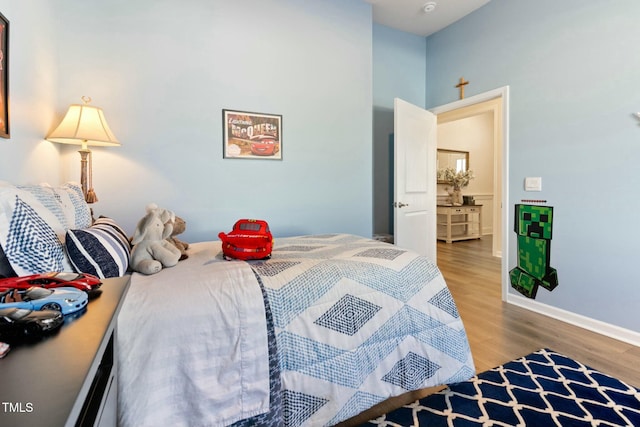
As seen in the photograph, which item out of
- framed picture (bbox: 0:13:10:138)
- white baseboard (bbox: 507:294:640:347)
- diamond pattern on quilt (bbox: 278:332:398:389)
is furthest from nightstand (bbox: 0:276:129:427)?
white baseboard (bbox: 507:294:640:347)

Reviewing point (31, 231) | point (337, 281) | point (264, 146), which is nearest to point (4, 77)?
point (31, 231)

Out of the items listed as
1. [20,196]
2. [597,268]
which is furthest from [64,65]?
[597,268]

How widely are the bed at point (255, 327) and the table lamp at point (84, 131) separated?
A: 63 cm

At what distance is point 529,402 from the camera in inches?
61.9

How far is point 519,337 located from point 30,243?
2814mm

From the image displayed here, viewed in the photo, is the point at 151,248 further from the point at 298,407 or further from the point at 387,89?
the point at 387,89

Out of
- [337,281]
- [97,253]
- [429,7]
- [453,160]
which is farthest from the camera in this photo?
[453,160]

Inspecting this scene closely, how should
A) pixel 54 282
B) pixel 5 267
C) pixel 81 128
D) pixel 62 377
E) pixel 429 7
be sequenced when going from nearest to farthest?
pixel 62 377
pixel 54 282
pixel 5 267
pixel 81 128
pixel 429 7

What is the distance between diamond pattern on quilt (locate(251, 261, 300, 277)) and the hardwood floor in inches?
52.7

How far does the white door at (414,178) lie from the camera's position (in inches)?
130

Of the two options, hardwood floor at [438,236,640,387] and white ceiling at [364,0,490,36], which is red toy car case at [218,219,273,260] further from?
white ceiling at [364,0,490,36]

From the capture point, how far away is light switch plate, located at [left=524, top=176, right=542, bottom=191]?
2787 mm

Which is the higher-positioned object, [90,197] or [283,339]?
[90,197]

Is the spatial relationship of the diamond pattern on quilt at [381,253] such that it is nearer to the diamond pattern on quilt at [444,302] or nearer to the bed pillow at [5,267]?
the diamond pattern on quilt at [444,302]
